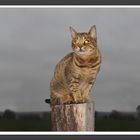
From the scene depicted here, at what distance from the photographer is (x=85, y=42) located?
555 centimetres

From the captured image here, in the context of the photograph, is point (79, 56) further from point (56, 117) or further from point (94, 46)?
point (56, 117)

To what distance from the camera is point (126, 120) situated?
5.89 metres

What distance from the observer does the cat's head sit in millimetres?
5555

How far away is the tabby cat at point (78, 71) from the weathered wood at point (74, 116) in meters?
0.14

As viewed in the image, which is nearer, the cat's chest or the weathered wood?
the weathered wood

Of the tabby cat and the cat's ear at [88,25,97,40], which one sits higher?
the cat's ear at [88,25,97,40]

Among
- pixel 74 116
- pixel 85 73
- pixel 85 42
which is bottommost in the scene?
pixel 74 116

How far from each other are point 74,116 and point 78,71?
48 centimetres

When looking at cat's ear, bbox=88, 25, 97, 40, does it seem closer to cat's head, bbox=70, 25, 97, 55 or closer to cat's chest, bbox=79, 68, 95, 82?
cat's head, bbox=70, 25, 97, 55

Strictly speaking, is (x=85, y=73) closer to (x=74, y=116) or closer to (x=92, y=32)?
(x=92, y=32)

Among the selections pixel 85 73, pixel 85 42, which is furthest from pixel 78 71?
pixel 85 42

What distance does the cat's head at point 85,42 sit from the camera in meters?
5.55

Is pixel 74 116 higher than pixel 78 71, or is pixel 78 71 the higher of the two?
pixel 78 71

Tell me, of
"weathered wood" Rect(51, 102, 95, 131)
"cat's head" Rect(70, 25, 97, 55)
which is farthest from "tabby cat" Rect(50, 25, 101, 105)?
"weathered wood" Rect(51, 102, 95, 131)
